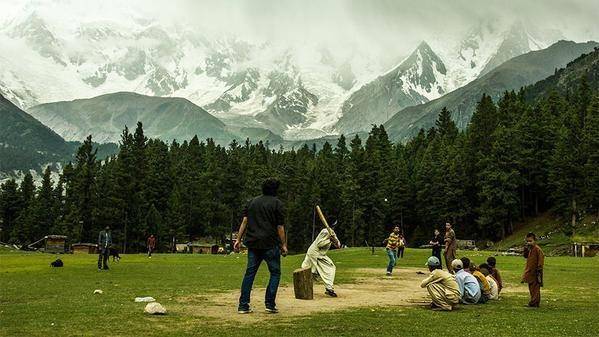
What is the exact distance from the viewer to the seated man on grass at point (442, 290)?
55.6 feet

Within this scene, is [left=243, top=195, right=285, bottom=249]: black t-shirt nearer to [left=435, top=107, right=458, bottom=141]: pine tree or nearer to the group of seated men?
the group of seated men

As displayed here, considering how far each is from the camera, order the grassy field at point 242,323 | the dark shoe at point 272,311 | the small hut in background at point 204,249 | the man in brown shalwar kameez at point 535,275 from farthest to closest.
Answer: the small hut in background at point 204,249, the man in brown shalwar kameez at point 535,275, the dark shoe at point 272,311, the grassy field at point 242,323

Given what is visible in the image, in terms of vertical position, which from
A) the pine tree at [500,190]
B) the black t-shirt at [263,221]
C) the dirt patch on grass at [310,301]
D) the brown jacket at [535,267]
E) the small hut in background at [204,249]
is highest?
the pine tree at [500,190]

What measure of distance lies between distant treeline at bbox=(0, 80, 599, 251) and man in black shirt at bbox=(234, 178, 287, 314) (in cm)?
7552

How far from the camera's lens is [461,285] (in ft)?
60.7

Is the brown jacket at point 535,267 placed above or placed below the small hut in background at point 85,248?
above

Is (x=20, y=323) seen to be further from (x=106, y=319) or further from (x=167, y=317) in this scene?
(x=167, y=317)

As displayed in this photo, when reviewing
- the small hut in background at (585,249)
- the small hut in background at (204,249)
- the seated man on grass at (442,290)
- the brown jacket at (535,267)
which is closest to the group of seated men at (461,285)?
the seated man on grass at (442,290)

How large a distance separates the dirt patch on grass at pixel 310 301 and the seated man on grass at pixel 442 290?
1.17m

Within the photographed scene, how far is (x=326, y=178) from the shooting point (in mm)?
123500

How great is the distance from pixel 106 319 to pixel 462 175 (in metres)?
96.4

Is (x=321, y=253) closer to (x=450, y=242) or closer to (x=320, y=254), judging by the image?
(x=320, y=254)

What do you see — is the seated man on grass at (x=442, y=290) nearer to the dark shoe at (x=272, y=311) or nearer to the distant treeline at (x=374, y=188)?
the dark shoe at (x=272, y=311)

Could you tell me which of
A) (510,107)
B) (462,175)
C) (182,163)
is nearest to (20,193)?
(182,163)
